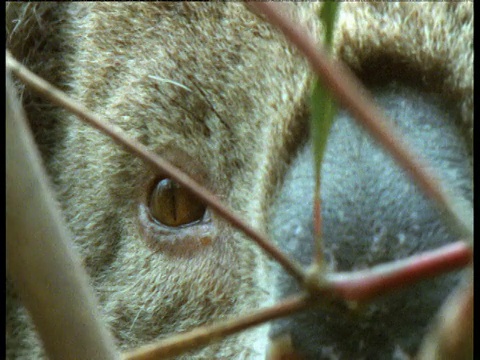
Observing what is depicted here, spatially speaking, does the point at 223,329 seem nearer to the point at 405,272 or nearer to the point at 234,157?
the point at 405,272

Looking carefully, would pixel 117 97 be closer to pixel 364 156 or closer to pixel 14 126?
pixel 364 156

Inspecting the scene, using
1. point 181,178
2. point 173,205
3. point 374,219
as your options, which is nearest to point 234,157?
point 173,205

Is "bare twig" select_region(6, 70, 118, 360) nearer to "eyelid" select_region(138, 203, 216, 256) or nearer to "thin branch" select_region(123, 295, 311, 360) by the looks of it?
"thin branch" select_region(123, 295, 311, 360)

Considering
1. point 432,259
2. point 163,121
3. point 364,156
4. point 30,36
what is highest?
point 30,36

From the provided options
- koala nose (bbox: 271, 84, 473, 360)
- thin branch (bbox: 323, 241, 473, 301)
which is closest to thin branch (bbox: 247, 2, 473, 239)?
thin branch (bbox: 323, 241, 473, 301)

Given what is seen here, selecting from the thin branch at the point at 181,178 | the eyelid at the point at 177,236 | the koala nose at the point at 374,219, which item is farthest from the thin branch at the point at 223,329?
the eyelid at the point at 177,236

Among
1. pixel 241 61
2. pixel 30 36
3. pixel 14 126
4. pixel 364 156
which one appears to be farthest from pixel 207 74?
pixel 14 126

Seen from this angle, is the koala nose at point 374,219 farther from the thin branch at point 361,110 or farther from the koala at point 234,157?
the thin branch at point 361,110

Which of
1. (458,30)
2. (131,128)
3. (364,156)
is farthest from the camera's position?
(131,128)
